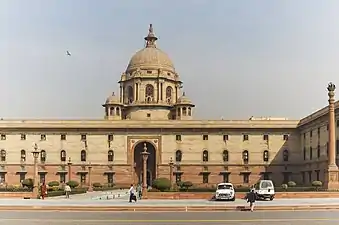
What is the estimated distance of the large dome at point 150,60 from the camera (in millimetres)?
66688

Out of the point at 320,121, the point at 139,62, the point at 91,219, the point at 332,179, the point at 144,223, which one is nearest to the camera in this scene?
the point at 144,223

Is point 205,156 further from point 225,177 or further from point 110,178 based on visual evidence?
point 110,178

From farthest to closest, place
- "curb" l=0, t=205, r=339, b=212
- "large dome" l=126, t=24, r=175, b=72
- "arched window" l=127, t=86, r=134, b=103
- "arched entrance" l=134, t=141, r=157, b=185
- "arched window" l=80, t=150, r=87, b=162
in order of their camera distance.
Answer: "large dome" l=126, t=24, r=175, b=72 → "arched window" l=127, t=86, r=134, b=103 → "arched entrance" l=134, t=141, r=157, b=185 → "arched window" l=80, t=150, r=87, b=162 → "curb" l=0, t=205, r=339, b=212

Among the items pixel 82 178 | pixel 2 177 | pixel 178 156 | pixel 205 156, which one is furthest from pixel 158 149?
pixel 2 177

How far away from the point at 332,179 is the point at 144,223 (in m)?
22.7

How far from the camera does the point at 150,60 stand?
67.1m

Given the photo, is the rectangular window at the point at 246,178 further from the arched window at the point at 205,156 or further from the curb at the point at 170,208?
the curb at the point at 170,208

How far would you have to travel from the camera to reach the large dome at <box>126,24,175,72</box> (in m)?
66.7

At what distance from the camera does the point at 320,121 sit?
49.6m

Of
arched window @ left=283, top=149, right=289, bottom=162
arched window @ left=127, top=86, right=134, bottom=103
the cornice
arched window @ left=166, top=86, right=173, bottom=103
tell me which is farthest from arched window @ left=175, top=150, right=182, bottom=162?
arched window @ left=127, top=86, right=134, bottom=103

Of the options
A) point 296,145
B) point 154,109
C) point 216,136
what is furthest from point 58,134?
point 296,145

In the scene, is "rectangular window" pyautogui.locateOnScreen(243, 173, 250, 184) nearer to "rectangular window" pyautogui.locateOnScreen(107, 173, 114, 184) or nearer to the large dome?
"rectangular window" pyautogui.locateOnScreen(107, 173, 114, 184)

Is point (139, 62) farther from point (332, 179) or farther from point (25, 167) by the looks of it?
point (332, 179)

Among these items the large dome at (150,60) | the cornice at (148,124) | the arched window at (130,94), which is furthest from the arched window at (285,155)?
the arched window at (130,94)
